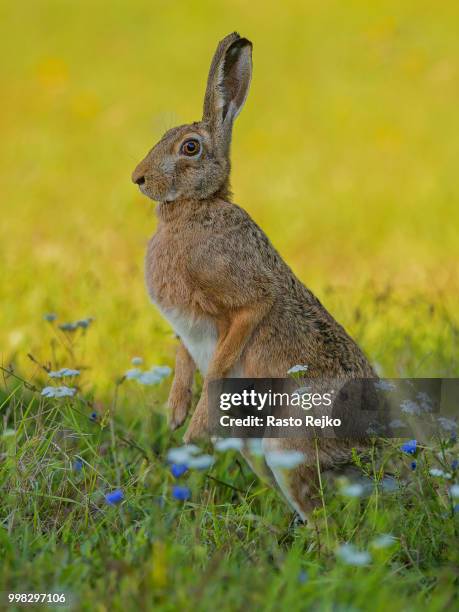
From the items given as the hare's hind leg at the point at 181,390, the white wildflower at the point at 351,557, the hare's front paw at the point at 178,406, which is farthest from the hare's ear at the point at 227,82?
Answer: the white wildflower at the point at 351,557

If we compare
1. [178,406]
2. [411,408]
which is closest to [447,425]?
[411,408]

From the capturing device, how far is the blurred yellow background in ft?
20.3

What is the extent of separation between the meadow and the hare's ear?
16.4 inches

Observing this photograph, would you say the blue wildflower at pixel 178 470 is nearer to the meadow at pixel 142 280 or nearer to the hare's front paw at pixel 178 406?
the meadow at pixel 142 280

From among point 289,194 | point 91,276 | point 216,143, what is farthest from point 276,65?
point 216,143

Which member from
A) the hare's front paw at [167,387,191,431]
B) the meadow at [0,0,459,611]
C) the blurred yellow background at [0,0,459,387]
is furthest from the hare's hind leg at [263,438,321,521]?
the blurred yellow background at [0,0,459,387]

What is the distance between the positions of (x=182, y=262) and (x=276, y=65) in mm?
9977

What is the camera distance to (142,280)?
705 centimetres

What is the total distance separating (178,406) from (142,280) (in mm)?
3064

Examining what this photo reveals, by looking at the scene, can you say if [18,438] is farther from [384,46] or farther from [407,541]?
[384,46]

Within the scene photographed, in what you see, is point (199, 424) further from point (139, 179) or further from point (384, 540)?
point (384, 540)

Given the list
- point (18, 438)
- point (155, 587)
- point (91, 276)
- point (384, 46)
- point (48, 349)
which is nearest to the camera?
point (155, 587)

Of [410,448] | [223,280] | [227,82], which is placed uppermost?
[227,82]

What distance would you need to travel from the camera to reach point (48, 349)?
225 inches
